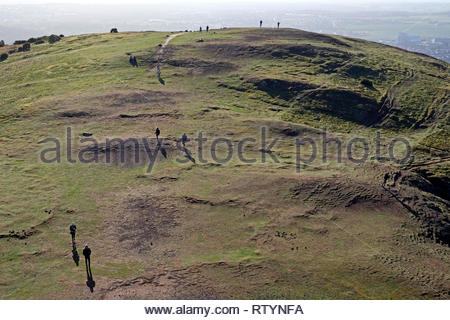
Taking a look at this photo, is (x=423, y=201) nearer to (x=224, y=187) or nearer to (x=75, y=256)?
(x=224, y=187)

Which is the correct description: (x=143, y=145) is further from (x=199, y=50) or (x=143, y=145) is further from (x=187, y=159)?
(x=199, y=50)

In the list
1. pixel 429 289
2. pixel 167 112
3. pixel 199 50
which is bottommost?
pixel 429 289

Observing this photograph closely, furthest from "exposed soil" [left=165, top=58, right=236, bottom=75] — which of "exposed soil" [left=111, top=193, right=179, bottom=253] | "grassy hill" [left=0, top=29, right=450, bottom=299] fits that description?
"exposed soil" [left=111, top=193, right=179, bottom=253]

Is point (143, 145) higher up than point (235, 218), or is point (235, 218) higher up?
point (143, 145)

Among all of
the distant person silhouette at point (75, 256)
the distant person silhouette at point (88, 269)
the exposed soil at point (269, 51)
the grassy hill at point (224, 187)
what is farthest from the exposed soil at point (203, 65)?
the distant person silhouette at point (88, 269)

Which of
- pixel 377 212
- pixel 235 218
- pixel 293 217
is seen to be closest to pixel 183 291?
pixel 235 218

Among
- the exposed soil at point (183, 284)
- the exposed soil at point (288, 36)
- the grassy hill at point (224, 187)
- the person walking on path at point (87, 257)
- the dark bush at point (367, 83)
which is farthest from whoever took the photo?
the exposed soil at point (288, 36)

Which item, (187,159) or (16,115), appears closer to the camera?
(187,159)

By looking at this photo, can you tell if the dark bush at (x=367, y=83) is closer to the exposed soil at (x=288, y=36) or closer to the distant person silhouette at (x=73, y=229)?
the exposed soil at (x=288, y=36)
